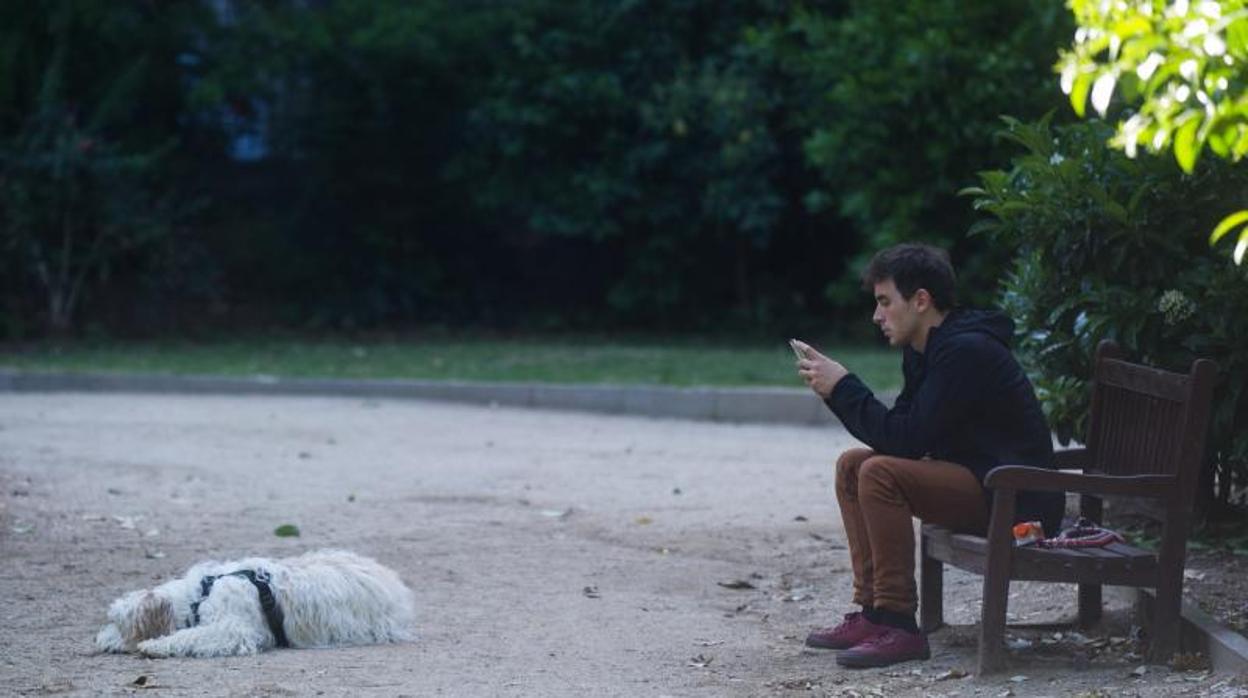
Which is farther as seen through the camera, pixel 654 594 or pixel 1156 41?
pixel 654 594

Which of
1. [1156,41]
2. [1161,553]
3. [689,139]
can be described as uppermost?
[689,139]

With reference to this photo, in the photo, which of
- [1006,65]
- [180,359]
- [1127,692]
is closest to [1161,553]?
[1127,692]

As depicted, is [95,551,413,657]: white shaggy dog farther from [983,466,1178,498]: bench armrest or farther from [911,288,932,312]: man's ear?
[983,466,1178,498]: bench armrest

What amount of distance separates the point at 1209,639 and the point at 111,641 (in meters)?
3.49

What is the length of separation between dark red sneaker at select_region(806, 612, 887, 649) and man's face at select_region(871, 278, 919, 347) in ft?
3.02

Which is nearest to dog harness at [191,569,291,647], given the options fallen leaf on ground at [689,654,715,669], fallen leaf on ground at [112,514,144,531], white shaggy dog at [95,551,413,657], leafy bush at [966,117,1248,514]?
white shaggy dog at [95,551,413,657]

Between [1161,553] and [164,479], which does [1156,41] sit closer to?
[1161,553]

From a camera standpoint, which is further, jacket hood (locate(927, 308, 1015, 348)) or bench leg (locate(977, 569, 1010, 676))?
jacket hood (locate(927, 308, 1015, 348))

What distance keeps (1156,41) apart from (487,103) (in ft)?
57.8

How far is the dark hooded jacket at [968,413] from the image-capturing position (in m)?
5.82

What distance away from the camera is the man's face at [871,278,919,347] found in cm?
602

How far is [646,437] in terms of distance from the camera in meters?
13.0

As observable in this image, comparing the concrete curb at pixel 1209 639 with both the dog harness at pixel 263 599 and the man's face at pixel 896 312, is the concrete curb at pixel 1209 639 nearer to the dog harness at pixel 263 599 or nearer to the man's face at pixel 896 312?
the man's face at pixel 896 312

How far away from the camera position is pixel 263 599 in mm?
6098
